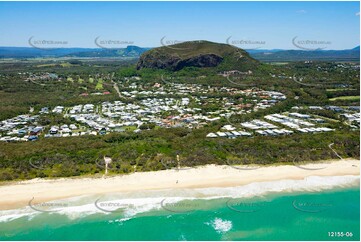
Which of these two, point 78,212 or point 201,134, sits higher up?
point 201,134

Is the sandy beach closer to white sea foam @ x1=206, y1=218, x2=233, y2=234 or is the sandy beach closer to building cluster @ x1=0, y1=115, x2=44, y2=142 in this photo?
white sea foam @ x1=206, y1=218, x2=233, y2=234

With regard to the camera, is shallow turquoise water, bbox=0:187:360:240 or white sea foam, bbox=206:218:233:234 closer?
shallow turquoise water, bbox=0:187:360:240

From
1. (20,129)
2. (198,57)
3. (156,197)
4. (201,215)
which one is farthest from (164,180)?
(198,57)

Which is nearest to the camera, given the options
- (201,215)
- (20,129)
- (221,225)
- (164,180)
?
(221,225)

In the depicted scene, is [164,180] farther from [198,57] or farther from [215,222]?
[198,57]

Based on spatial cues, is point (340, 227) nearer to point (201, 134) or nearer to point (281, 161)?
point (281, 161)

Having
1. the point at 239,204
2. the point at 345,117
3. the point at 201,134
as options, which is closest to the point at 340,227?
the point at 239,204

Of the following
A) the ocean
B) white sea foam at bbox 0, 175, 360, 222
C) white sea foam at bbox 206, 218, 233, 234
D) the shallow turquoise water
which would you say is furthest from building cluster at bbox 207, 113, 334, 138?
white sea foam at bbox 206, 218, 233, 234
